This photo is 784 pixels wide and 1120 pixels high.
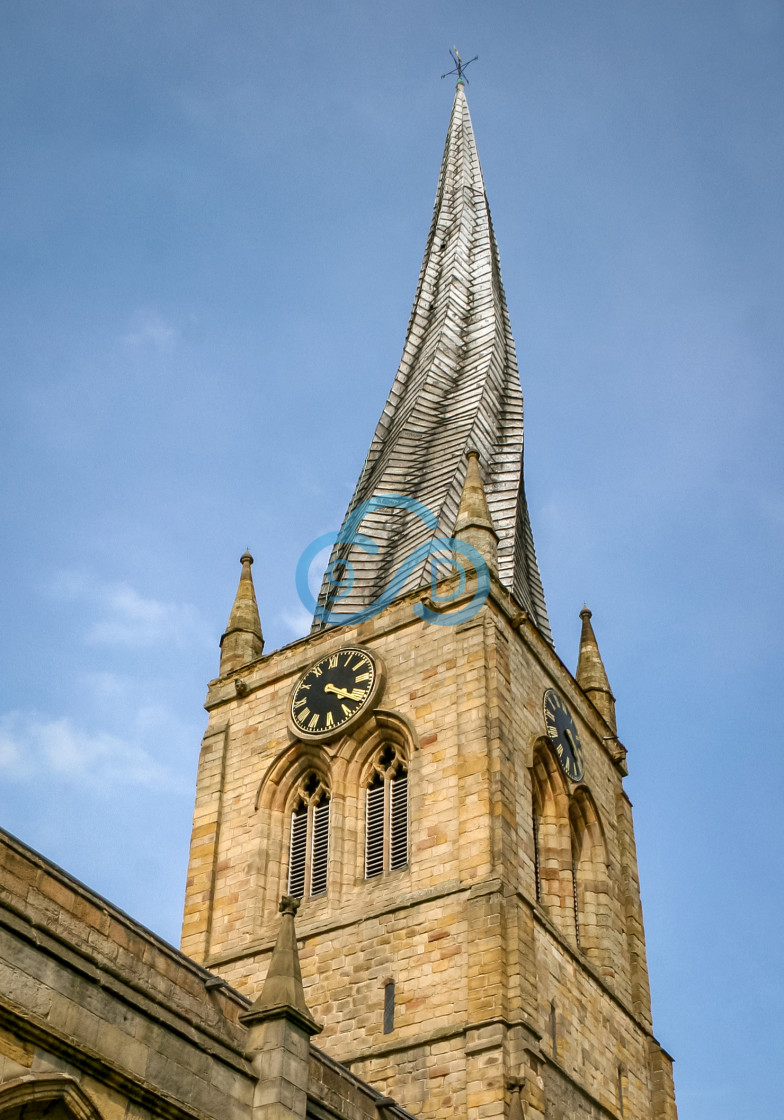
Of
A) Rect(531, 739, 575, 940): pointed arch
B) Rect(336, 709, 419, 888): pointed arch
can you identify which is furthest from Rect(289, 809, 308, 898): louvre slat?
Rect(531, 739, 575, 940): pointed arch

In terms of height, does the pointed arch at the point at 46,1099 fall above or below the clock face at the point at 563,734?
below

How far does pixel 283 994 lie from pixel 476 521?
1926 centimetres

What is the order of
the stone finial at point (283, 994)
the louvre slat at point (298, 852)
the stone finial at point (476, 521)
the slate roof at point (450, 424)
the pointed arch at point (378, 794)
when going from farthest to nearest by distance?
the slate roof at point (450, 424) → the stone finial at point (476, 521) → the louvre slat at point (298, 852) → the pointed arch at point (378, 794) → the stone finial at point (283, 994)

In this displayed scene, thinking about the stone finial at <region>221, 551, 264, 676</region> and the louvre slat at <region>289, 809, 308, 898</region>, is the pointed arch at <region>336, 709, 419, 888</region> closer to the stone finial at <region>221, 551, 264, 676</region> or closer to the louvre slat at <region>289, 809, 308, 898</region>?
the louvre slat at <region>289, 809, 308, 898</region>

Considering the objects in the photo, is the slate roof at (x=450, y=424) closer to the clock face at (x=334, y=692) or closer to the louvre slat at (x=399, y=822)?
the clock face at (x=334, y=692)

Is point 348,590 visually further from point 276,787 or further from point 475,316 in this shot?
point 475,316

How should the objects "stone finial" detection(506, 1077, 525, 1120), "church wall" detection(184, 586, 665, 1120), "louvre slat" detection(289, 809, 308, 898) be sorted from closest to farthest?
"stone finial" detection(506, 1077, 525, 1120) → "church wall" detection(184, 586, 665, 1120) → "louvre slat" detection(289, 809, 308, 898)

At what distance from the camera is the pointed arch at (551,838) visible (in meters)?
32.3

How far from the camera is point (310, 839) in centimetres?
3356

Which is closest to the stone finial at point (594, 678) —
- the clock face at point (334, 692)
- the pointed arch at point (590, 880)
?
the pointed arch at point (590, 880)

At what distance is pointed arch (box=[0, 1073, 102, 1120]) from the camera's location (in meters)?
15.0

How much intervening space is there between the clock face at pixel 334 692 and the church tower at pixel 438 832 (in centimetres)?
6

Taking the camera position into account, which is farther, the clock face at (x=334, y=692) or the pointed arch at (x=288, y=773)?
the pointed arch at (x=288, y=773)

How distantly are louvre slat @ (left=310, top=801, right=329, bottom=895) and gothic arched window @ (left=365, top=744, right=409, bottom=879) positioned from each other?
0.97m
